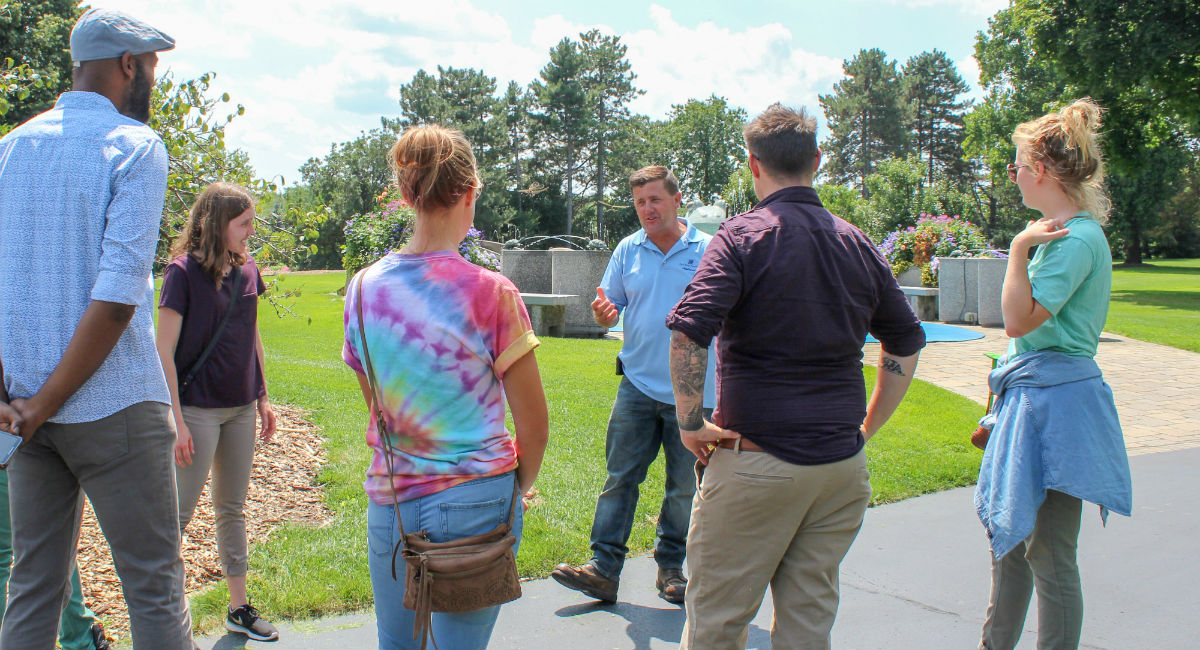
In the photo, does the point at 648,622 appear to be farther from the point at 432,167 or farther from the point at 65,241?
the point at 65,241

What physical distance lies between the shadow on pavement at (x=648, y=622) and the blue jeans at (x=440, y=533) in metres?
1.60

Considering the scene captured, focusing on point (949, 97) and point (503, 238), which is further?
point (949, 97)

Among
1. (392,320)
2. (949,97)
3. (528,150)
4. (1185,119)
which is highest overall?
(949,97)

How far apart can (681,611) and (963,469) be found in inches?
131

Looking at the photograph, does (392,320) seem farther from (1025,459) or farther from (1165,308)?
(1165,308)

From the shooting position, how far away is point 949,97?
7575 centimetres

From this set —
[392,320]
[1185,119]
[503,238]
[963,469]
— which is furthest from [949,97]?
[392,320]

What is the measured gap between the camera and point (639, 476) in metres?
4.22

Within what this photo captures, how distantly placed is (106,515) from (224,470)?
4.58 feet

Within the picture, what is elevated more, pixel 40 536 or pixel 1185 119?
pixel 1185 119

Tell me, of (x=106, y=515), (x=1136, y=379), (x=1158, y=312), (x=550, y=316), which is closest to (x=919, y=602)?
(x=106, y=515)

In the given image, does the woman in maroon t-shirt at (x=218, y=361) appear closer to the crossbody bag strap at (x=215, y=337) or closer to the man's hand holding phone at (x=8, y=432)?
the crossbody bag strap at (x=215, y=337)

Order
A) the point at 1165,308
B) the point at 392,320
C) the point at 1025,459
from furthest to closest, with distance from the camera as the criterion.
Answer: the point at 1165,308
the point at 1025,459
the point at 392,320

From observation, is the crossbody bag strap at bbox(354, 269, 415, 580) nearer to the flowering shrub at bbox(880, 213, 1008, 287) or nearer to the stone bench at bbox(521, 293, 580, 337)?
the stone bench at bbox(521, 293, 580, 337)
